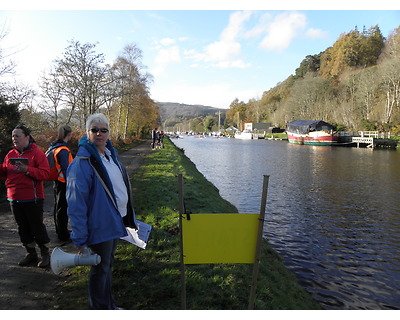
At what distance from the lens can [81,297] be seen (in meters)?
3.51

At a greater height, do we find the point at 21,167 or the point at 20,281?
the point at 21,167

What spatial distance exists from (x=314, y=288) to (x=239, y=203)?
6.85 metres

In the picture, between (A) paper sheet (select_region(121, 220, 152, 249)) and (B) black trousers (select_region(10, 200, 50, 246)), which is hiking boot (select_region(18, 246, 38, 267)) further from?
(A) paper sheet (select_region(121, 220, 152, 249))

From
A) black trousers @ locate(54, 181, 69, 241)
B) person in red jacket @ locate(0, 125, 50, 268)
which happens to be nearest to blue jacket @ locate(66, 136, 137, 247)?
person in red jacket @ locate(0, 125, 50, 268)

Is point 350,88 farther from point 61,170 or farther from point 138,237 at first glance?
point 138,237

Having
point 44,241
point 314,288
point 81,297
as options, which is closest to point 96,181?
point 81,297

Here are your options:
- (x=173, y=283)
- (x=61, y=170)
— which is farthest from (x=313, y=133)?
(x=173, y=283)

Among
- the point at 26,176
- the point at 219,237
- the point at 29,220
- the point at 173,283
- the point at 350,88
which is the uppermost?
the point at 350,88

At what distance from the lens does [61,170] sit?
15.9 ft

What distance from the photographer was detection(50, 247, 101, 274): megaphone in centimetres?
258

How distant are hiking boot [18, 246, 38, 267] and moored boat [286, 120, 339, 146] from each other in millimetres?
51928

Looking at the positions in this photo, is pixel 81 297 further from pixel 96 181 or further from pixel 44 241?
pixel 96 181

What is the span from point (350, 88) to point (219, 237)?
76.0 metres

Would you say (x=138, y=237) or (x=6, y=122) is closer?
(x=138, y=237)
